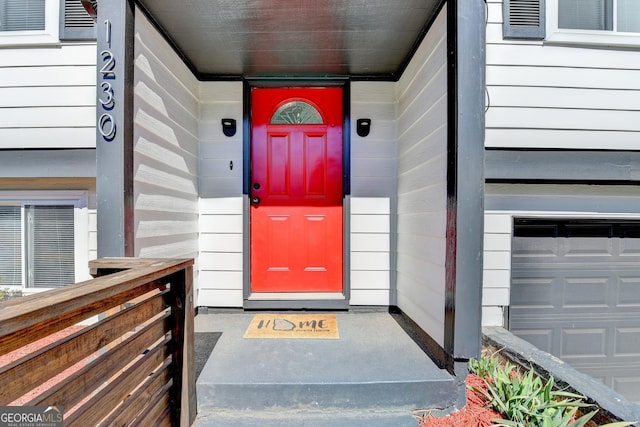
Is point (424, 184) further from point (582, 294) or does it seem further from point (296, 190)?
point (582, 294)

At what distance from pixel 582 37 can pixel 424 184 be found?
1.76 m

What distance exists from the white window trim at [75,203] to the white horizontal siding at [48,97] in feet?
1.26

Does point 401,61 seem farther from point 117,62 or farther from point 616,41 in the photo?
point 117,62

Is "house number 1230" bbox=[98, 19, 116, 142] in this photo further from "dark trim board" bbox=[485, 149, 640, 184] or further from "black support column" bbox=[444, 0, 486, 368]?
"dark trim board" bbox=[485, 149, 640, 184]

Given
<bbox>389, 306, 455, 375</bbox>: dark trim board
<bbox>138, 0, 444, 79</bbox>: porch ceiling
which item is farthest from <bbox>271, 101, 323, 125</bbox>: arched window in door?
<bbox>389, 306, 455, 375</bbox>: dark trim board

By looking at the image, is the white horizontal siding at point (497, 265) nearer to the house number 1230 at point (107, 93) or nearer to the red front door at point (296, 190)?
the red front door at point (296, 190)

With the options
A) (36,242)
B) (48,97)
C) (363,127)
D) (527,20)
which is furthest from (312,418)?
(527,20)

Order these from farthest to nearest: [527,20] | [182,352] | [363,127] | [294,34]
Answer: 1. [363,127]
2. [527,20]
3. [294,34]
4. [182,352]

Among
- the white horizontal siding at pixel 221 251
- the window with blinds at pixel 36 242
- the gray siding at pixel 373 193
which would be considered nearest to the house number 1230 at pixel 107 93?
the white horizontal siding at pixel 221 251

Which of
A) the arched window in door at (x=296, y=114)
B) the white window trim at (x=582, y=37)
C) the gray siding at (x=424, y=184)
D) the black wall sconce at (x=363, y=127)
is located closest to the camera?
the gray siding at (x=424, y=184)

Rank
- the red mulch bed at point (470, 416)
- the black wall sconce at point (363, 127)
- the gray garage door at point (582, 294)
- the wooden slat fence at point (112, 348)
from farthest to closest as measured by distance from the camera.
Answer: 1. the black wall sconce at point (363, 127)
2. the gray garage door at point (582, 294)
3. the red mulch bed at point (470, 416)
4. the wooden slat fence at point (112, 348)

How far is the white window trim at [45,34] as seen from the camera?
2.37 metres

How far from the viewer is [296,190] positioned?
2.84 meters

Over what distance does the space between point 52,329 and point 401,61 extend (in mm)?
2672
